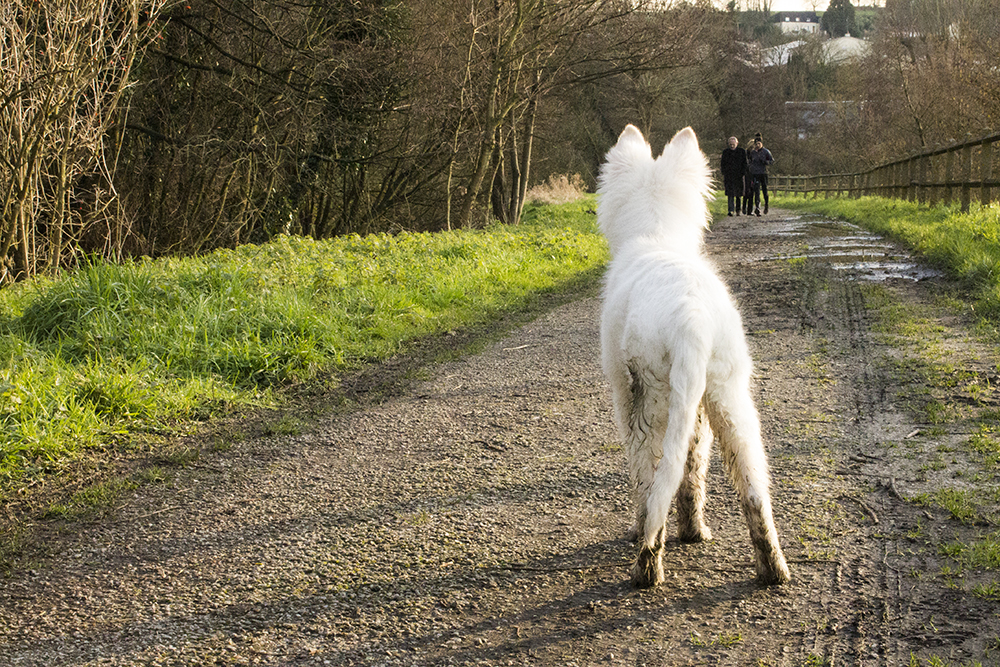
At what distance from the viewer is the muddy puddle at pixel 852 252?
977 cm

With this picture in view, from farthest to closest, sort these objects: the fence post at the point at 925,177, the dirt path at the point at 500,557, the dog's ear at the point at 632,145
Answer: the fence post at the point at 925,177 → the dog's ear at the point at 632,145 → the dirt path at the point at 500,557

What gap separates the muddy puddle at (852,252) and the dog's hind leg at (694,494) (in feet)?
22.6

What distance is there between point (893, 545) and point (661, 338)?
1.32 metres

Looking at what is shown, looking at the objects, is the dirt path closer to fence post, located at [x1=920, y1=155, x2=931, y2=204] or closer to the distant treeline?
the distant treeline

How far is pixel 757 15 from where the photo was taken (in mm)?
68125

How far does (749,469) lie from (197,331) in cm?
498

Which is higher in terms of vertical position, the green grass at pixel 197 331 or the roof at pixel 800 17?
the roof at pixel 800 17

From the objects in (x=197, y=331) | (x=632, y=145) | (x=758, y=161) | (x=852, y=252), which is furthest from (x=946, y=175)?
(x=197, y=331)

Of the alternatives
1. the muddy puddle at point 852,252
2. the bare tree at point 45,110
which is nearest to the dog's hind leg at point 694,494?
the muddy puddle at point 852,252

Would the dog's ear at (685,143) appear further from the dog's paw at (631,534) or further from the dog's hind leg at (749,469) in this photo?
the dog's paw at (631,534)

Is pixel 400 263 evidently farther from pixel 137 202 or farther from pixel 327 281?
pixel 137 202

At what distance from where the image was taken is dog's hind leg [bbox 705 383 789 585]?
300 cm

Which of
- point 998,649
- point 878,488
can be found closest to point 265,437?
point 878,488

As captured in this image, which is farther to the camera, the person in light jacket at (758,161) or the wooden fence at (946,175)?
the person in light jacket at (758,161)
